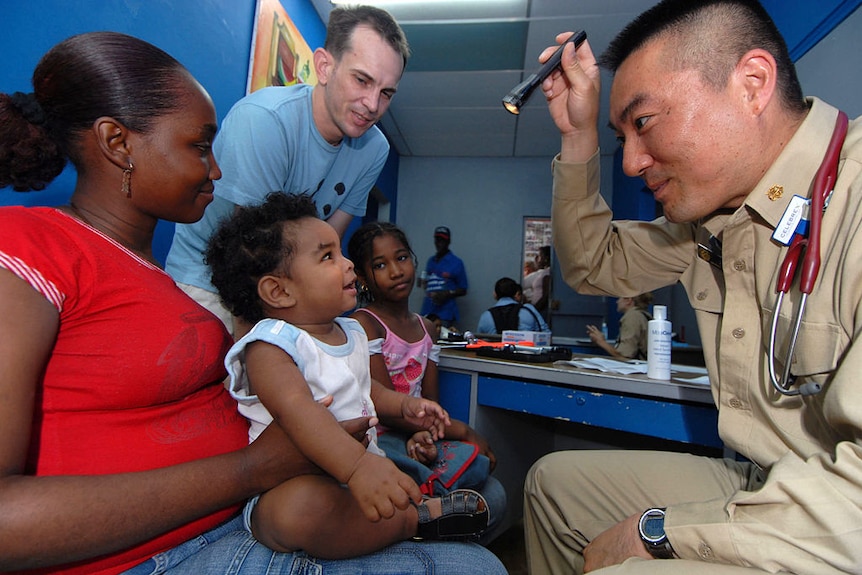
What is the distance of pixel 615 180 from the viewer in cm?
775

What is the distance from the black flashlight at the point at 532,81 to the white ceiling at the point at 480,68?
3004 millimetres

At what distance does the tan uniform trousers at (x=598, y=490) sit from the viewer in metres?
1.27

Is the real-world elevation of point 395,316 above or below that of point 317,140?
below

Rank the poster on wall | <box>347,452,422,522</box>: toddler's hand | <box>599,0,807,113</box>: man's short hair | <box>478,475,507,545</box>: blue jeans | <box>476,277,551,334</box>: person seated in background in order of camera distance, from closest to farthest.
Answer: <box>347,452,422,522</box>: toddler's hand
<box>599,0,807,113</box>: man's short hair
<box>478,475,507,545</box>: blue jeans
the poster on wall
<box>476,277,551,334</box>: person seated in background

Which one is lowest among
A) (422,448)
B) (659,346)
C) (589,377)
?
(422,448)

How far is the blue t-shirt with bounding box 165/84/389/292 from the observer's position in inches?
61.8

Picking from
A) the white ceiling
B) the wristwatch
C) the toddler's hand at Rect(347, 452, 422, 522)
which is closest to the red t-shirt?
the toddler's hand at Rect(347, 452, 422, 522)

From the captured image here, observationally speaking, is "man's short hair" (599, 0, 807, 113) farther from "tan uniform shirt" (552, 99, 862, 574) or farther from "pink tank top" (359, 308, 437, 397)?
"pink tank top" (359, 308, 437, 397)

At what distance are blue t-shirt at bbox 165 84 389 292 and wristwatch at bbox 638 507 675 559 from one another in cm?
127

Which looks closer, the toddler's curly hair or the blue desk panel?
the toddler's curly hair

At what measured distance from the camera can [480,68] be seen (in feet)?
17.1

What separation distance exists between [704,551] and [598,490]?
0.52 meters

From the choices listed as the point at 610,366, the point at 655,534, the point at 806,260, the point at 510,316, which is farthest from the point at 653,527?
the point at 510,316

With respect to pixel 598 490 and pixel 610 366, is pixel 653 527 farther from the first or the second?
pixel 610 366
